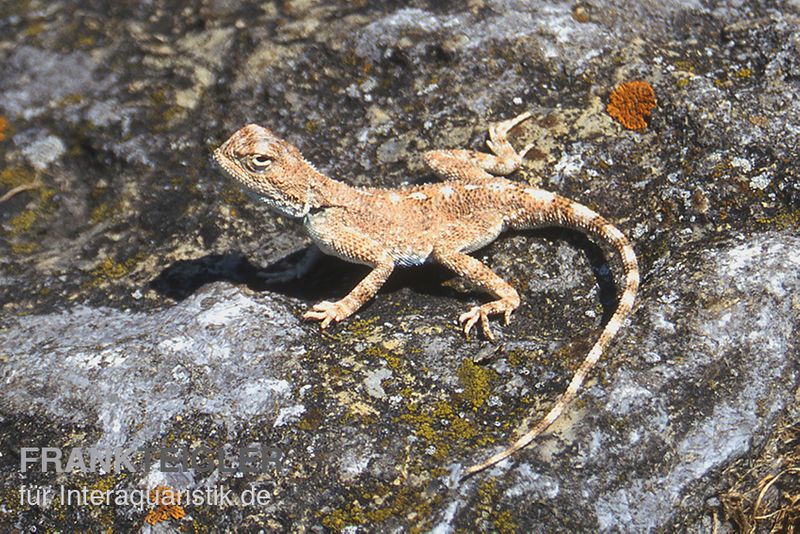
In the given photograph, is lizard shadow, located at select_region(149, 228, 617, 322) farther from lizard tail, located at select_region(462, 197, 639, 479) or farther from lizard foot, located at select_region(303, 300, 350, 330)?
lizard foot, located at select_region(303, 300, 350, 330)

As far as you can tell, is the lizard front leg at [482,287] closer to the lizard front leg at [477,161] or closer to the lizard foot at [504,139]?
the lizard front leg at [477,161]

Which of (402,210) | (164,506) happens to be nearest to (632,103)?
(402,210)

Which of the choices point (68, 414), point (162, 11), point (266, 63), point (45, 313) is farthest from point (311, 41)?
point (68, 414)

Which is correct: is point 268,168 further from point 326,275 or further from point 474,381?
point 474,381

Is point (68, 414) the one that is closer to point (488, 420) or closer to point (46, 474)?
point (46, 474)

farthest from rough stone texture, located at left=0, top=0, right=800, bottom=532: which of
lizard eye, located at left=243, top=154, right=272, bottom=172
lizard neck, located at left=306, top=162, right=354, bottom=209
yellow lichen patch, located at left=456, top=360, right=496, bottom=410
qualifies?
lizard eye, located at left=243, top=154, right=272, bottom=172
